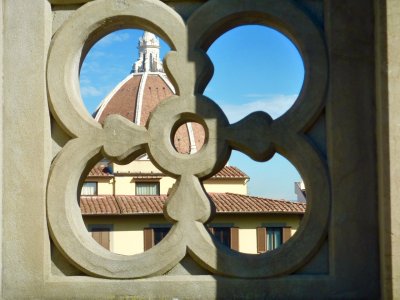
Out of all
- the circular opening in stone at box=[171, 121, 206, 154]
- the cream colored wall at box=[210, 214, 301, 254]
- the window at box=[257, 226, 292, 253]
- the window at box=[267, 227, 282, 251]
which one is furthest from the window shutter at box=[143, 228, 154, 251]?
the circular opening in stone at box=[171, 121, 206, 154]

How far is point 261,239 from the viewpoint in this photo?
3688cm

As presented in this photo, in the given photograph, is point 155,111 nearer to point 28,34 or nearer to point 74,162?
point 74,162

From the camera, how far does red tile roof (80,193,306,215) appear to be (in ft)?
120

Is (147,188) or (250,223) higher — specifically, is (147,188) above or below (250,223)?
above

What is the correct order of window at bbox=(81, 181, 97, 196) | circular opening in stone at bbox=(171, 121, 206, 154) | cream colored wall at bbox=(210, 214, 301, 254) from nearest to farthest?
1. cream colored wall at bbox=(210, 214, 301, 254)
2. window at bbox=(81, 181, 97, 196)
3. circular opening in stone at bbox=(171, 121, 206, 154)

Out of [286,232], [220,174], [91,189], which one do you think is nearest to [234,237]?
[286,232]

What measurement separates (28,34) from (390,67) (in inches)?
57.9

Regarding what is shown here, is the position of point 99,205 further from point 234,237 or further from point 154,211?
point 234,237

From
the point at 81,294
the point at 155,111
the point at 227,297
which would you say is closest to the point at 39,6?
the point at 155,111

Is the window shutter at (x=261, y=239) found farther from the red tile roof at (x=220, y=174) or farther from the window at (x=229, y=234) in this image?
the red tile roof at (x=220, y=174)

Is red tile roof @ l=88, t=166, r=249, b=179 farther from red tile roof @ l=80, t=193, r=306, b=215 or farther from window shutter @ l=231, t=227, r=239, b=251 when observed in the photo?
window shutter @ l=231, t=227, r=239, b=251

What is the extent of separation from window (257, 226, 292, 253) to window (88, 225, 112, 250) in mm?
6942

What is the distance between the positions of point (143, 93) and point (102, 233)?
112 feet

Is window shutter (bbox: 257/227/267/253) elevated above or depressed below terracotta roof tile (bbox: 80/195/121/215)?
below
